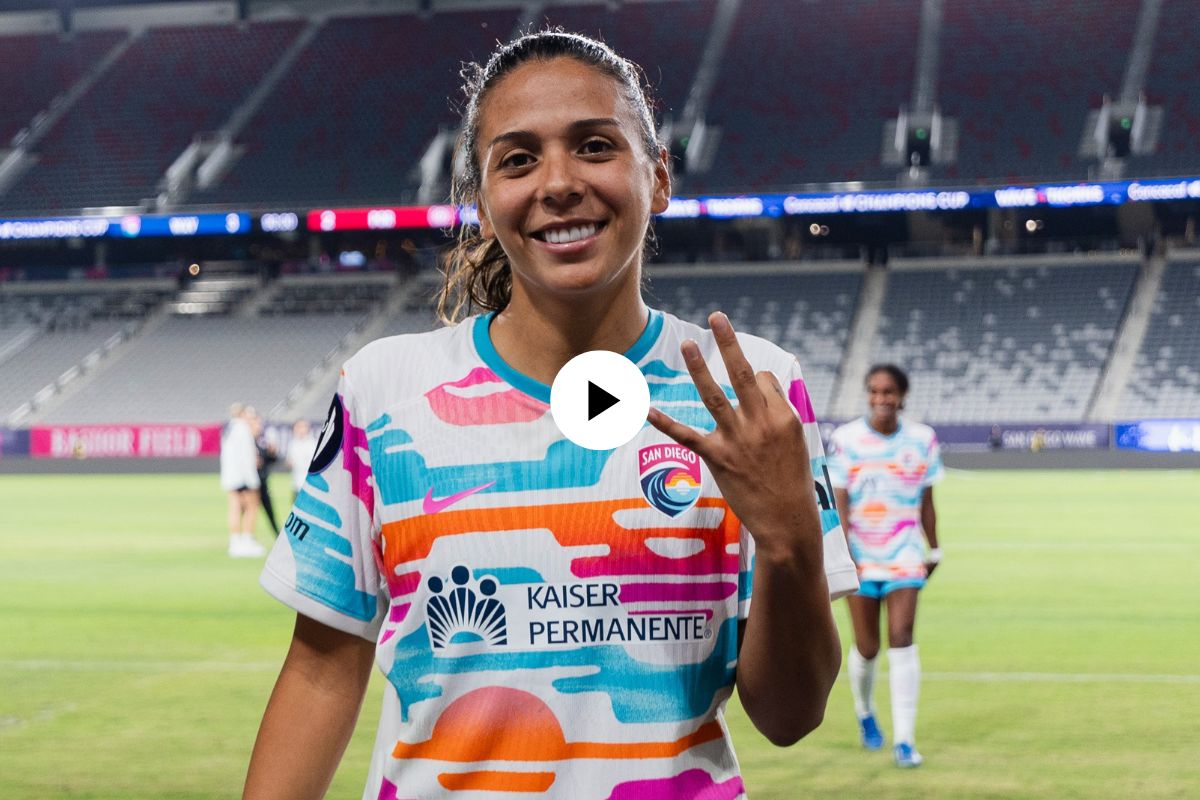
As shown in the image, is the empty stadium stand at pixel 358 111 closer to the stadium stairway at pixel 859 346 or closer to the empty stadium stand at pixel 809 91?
the empty stadium stand at pixel 809 91

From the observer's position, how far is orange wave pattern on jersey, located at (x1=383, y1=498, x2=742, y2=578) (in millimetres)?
2098

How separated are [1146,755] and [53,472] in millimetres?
37259

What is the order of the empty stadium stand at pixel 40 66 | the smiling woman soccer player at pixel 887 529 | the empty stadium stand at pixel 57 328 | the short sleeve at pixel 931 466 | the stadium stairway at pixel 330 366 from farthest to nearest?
the empty stadium stand at pixel 40 66 < the empty stadium stand at pixel 57 328 < the stadium stairway at pixel 330 366 < the short sleeve at pixel 931 466 < the smiling woman soccer player at pixel 887 529

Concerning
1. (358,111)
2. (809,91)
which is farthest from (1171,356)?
(358,111)

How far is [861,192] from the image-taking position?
42.8 m

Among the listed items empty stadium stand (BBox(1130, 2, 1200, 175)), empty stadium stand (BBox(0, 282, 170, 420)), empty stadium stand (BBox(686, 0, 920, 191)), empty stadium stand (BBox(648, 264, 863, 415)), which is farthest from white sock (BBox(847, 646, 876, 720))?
empty stadium stand (BBox(0, 282, 170, 420))

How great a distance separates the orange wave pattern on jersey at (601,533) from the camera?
210 centimetres

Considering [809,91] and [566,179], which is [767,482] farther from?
[809,91]

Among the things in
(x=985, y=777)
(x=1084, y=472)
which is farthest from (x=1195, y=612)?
(x=1084, y=472)

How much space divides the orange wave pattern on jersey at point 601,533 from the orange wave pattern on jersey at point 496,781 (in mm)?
296

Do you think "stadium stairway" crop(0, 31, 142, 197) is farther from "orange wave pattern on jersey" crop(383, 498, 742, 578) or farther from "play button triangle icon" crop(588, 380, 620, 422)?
"play button triangle icon" crop(588, 380, 620, 422)

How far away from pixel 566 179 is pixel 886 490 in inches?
256

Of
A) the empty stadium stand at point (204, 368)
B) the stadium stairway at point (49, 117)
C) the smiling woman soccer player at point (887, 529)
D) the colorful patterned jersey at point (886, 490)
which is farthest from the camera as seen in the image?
the stadium stairway at point (49, 117)

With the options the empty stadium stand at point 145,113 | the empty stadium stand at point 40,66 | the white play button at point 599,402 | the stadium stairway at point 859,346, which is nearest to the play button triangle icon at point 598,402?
the white play button at point 599,402
